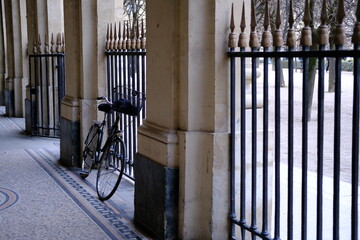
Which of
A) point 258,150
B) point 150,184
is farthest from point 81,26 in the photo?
point 258,150

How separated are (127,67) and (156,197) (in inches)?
104

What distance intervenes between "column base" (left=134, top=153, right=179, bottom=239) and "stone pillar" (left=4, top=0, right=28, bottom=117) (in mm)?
10021

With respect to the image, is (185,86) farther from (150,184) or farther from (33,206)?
(33,206)

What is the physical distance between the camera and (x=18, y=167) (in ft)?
27.2

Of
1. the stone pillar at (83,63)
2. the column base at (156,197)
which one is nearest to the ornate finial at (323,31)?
the column base at (156,197)

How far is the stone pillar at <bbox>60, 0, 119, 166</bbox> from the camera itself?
314 inches

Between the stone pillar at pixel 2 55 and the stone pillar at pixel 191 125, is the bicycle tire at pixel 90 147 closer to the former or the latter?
the stone pillar at pixel 191 125

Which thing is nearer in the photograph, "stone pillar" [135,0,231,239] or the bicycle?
"stone pillar" [135,0,231,239]

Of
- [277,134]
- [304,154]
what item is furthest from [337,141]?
[277,134]

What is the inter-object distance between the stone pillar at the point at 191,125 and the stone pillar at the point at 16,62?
34.2 feet

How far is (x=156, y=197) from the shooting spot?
497cm

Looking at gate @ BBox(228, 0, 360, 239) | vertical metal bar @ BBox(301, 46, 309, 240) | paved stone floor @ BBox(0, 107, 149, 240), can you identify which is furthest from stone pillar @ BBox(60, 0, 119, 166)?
vertical metal bar @ BBox(301, 46, 309, 240)

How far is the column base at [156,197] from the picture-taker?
4770 mm

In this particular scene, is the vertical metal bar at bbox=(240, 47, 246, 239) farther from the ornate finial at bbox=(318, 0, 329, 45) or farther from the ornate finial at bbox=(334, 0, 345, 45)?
the ornate finial at bbox=(334, 0, 345, 45)
